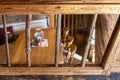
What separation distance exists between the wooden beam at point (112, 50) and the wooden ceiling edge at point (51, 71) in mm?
51

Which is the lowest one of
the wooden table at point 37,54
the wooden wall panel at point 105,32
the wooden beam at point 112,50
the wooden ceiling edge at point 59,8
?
the wooden table at point 37,54

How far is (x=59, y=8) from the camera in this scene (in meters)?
1.10

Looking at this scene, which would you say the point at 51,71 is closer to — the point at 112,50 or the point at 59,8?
the point at 112,50

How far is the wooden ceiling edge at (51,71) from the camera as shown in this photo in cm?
156

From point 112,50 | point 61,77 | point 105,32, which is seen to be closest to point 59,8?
point 112,50

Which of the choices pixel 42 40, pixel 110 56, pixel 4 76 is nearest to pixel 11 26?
pixel 42 40

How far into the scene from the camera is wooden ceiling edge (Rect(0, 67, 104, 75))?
1556mm

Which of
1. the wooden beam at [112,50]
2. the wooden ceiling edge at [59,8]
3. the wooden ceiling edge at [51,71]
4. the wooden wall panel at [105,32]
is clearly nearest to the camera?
the wooden ceiling edge at [59,8]

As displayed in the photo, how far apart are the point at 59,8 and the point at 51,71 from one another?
0.60 m

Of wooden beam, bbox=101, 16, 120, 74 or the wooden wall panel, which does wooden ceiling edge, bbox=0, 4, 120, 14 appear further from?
the wooden wall panel

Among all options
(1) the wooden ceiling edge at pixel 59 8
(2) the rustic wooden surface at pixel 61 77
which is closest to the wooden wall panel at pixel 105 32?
(2) the rustic wooden surface at pixel 61 77

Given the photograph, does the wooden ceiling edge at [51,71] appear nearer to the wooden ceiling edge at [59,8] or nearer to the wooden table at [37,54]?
the wooden ceiling edge at [59,8]

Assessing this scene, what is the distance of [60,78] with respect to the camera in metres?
1.58

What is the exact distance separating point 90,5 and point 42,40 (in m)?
Answer: 2.25
